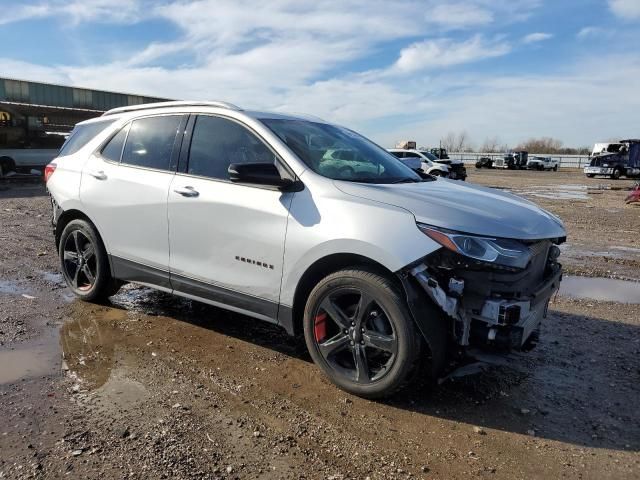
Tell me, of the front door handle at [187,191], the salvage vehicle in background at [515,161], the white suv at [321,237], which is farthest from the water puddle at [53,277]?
the salvage vehicle in background at [515,161]

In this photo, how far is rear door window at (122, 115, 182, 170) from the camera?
4422 millimetres

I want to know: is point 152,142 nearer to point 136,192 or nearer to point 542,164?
point 136,192

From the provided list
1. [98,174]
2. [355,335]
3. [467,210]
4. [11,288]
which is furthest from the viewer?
[11,288]

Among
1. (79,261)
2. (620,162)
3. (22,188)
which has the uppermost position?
(620,162)

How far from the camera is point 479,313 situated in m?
3.06

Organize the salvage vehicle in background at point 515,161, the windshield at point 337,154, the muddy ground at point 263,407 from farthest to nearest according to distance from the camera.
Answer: the salvage vehicle in background at point 515,161, the windshield at point 337,154, the muddy ground at point 263,407

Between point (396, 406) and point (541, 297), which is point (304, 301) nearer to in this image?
point (396, 406)

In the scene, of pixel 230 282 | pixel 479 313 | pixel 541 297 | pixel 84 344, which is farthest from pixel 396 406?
pixel 84 344

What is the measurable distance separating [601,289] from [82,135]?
611cm

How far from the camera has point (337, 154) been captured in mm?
4074

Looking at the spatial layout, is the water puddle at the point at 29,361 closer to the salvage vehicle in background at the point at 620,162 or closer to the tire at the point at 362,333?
the tire at the point at 362,333

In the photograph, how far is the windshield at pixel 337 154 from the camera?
380 cm

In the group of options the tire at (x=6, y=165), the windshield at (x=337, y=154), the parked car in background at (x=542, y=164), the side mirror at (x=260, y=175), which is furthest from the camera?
the parked car in background at (x=542, y=164)

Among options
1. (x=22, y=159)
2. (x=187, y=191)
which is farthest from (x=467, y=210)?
(x=22, y=159)
